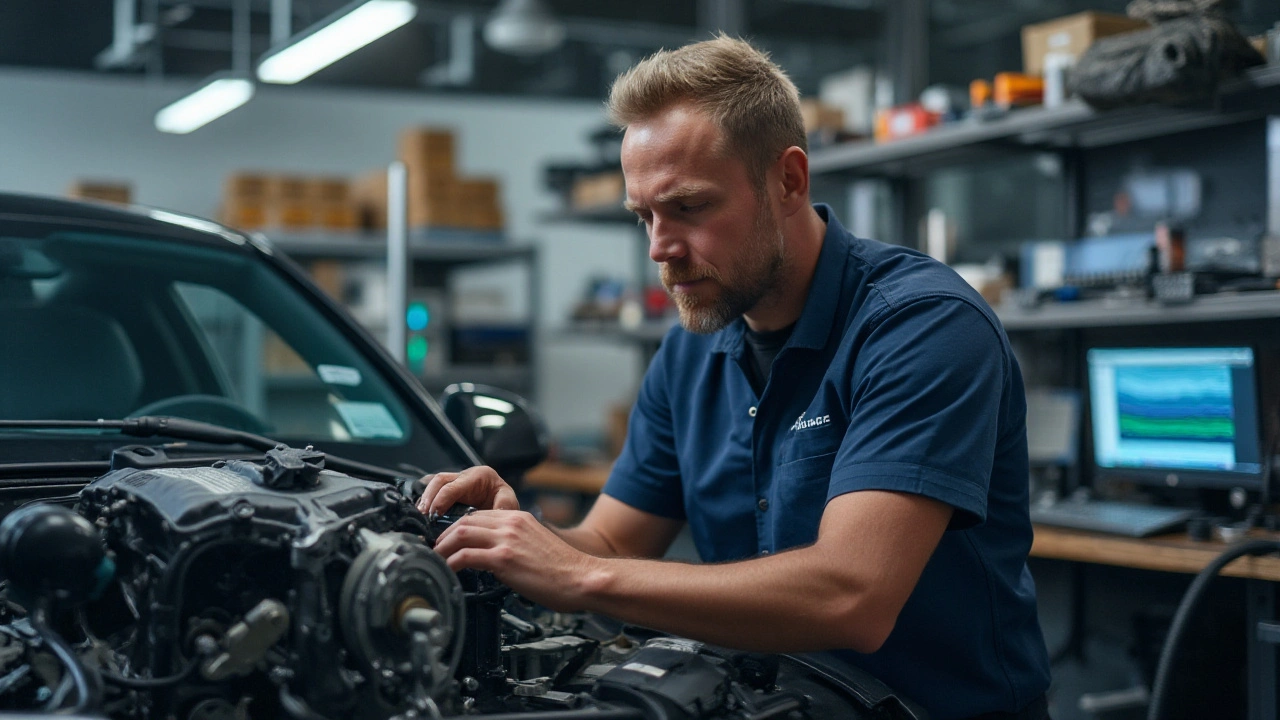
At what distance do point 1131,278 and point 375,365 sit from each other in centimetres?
229

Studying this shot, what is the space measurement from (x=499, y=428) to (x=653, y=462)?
0.98ft

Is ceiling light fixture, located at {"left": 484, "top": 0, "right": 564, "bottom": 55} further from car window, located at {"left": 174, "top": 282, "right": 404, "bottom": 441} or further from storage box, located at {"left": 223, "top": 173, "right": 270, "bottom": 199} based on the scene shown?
car window, located at {"left": 174, "top": 282, "right": 404, "bottom": 441}

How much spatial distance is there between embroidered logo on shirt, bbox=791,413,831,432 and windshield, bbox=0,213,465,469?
0.60m

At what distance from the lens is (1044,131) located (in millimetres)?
3814

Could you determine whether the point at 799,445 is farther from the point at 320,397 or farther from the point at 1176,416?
the point at 1176,416

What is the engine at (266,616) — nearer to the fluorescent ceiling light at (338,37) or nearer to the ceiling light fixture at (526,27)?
the fluorescent ceiling light at (338,37)

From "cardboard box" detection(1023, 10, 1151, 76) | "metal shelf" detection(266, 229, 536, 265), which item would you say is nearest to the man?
"cardboard box" detection(1023, 10, 1151, 76)

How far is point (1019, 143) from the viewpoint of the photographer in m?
4.10

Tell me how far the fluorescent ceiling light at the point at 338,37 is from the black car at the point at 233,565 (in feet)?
9.86

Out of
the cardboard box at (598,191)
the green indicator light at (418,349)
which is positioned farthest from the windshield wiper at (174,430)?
the green indicator light at (418,349)

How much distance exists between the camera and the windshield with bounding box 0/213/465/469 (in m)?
1.91

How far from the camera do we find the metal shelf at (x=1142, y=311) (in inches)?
117

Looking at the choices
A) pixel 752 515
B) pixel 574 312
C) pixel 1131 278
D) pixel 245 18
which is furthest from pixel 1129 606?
pixel 245 18

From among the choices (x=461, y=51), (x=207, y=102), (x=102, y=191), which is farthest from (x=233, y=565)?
(x=461, y=51)
